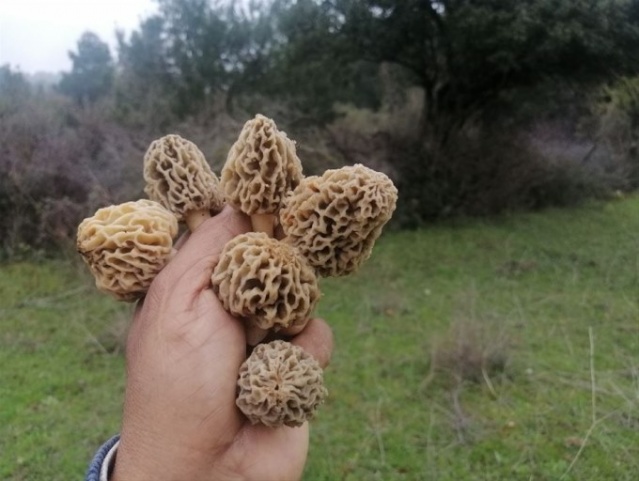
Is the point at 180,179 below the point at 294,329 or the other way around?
the other way around

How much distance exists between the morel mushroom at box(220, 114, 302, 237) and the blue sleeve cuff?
0.81 metres

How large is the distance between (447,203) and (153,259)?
13.5 meters

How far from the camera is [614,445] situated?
5.33 meters

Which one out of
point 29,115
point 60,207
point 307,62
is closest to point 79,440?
point 60,207

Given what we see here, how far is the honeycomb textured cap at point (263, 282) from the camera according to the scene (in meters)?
1.67

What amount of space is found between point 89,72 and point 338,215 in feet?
61.1

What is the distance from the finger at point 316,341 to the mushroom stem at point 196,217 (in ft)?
1.61

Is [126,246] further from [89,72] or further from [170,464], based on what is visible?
[89,72]

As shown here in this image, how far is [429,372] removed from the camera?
6883mm

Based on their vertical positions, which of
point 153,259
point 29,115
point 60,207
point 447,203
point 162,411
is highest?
point 153,259

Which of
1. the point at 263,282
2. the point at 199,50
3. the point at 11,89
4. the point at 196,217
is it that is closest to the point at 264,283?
the point at 263,282

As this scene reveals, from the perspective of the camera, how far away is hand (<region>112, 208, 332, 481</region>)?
1.64 metres

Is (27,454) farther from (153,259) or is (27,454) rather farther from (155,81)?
(155,81)

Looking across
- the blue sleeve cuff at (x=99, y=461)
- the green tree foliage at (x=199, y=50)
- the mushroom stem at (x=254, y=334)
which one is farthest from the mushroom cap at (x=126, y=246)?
the green tree foliage at (x=199, y=50)
